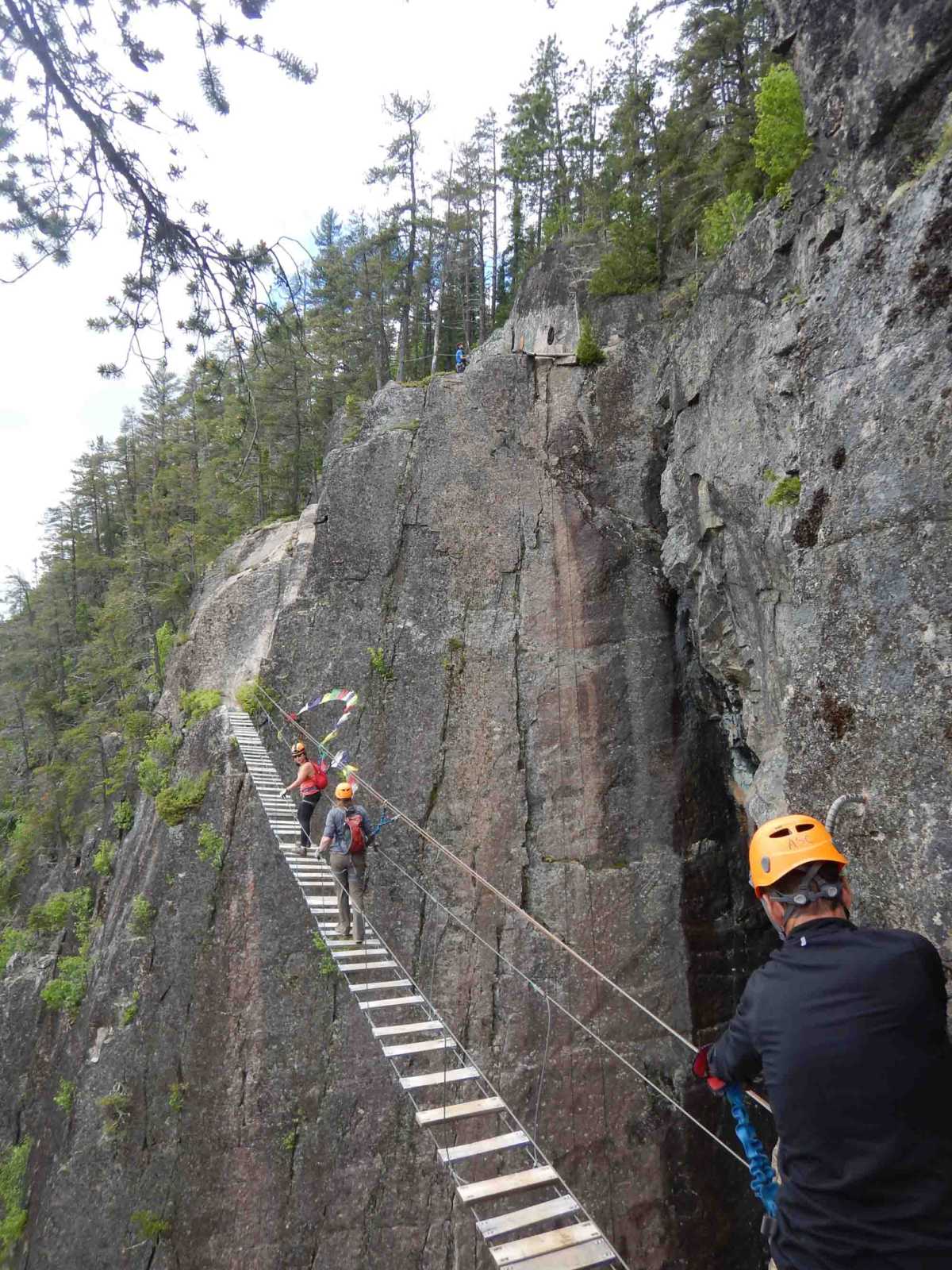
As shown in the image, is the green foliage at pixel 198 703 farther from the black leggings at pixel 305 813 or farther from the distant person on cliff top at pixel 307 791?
the black leggings at pixel 305 813

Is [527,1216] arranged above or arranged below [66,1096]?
above

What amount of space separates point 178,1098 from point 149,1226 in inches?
58.0

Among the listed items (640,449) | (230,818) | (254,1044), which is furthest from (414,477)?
(254,1044)

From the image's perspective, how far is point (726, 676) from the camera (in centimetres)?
1026

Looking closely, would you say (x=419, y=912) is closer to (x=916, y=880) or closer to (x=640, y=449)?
(x=916, y=880)

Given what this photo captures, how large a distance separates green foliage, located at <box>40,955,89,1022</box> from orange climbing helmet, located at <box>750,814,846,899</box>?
13.5 meters

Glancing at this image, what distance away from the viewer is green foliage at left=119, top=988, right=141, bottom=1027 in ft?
36.6

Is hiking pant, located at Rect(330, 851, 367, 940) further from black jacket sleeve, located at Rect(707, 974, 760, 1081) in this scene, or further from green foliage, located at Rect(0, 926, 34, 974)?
green foliage, located at Rect(0, 926, 34, 974)

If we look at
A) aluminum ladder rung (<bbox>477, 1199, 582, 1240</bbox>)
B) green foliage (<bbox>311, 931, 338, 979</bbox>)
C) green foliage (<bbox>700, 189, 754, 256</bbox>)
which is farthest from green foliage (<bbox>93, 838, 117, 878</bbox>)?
green foliage (<bbox>700, 189, 754, 256</bbox>)

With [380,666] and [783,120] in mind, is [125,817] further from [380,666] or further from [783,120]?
[783,120]

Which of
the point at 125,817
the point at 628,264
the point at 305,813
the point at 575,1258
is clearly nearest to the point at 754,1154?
the point at 575,1258

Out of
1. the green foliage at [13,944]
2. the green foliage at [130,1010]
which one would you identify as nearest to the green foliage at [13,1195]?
the green foliage at [130,1010]

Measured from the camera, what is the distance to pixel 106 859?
1491 centimetres

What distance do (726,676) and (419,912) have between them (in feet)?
18.8
